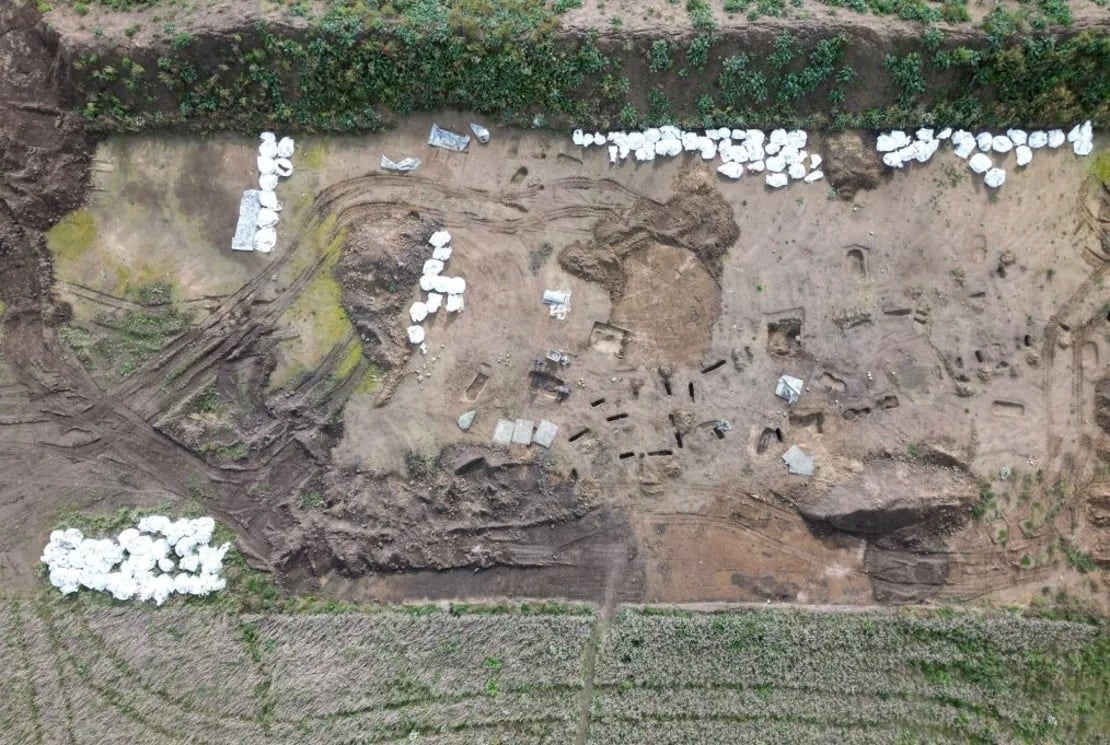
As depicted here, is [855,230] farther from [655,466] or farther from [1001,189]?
[655,466]

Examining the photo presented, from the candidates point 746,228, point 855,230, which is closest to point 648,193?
point 746,228

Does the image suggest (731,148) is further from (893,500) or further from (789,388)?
(893,500)

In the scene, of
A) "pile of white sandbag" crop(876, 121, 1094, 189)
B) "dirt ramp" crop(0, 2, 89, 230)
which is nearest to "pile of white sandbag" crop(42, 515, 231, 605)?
"dirt ramp" crop(0, 2, 89, 230)

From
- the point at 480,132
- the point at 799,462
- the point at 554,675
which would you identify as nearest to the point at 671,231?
the point at 480,132

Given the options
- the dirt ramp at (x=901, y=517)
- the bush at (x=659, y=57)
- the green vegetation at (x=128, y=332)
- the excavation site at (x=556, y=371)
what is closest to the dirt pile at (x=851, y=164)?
the excavation site at (x=556, y=371)

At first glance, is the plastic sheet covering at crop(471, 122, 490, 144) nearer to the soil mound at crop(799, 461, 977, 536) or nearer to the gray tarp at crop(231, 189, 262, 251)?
the gray tarp at crop(231, 189, 262, 251)

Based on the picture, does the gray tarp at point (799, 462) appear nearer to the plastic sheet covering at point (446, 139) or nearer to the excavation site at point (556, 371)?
the excavation site at point (556, 371)
